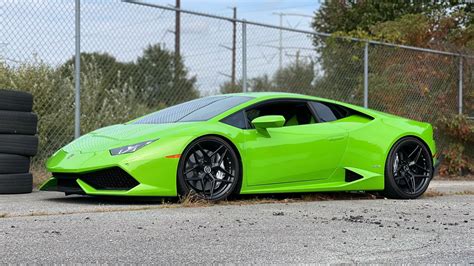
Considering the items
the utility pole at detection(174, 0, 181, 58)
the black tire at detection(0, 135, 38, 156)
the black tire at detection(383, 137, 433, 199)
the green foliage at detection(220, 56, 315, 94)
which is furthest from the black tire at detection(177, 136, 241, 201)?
the green foliage at detection(220, 56, 315, 94)

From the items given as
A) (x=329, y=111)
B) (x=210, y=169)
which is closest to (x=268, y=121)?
(x=210, y=169)

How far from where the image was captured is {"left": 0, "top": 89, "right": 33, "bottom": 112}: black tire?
802cm

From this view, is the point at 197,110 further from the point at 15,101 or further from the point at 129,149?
the point at 15,101

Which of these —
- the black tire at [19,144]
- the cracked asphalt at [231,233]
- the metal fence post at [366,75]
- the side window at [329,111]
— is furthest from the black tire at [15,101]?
the metal fence post at [366,75]

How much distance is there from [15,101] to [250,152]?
2701 millimetres

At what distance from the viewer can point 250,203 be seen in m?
7.16

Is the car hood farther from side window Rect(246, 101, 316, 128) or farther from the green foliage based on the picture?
the green foliage

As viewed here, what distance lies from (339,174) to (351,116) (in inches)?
30.2

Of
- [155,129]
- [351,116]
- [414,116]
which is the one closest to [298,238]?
[155,129]

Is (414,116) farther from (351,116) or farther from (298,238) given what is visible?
(298,238)

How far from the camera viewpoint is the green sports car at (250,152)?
6828 mm

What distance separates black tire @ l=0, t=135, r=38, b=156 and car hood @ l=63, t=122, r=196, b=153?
32.4 inches

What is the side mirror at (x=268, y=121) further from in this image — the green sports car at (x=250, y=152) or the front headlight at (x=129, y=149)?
the front headlight at (x=129, y=149)

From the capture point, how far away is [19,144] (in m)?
8.03
